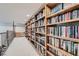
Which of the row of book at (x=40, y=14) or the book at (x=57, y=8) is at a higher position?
the book at (x=57, y=8)

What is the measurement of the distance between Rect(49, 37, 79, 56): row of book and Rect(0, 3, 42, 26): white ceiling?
64 cm

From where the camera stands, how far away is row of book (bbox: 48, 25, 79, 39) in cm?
147

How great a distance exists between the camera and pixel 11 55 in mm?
1713

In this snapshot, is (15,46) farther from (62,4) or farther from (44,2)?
(62,4)

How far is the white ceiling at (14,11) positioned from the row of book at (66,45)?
2.10 ft

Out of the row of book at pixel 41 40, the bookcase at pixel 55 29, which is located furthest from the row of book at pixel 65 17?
the row of book at pixel 41 40

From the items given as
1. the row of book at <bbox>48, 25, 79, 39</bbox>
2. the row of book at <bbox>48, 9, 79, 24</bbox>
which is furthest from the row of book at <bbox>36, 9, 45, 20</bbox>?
the row of book at <bbox>48, 25, 79, 39</bbox>

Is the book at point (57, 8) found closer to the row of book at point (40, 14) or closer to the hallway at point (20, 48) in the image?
the row of book at point (40, 14)

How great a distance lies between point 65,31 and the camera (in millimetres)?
1662

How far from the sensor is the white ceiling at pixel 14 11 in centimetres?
169

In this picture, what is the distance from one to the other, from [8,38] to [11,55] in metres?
0.34

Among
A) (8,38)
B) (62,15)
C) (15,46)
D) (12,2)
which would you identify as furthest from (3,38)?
(62,15)

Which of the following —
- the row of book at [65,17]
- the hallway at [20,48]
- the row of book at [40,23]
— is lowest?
the hallway at [20,48]

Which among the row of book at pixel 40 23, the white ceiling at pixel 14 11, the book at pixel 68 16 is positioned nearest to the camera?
the book at pixel 68 16
